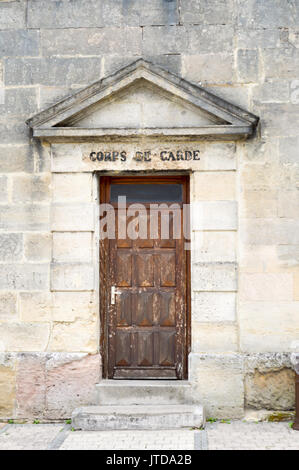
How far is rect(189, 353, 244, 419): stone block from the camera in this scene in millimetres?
5402

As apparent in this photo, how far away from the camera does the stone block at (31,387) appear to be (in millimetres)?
5523

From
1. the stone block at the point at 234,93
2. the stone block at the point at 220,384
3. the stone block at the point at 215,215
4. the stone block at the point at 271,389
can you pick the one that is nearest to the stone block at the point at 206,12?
the stone block at the point at 234,93

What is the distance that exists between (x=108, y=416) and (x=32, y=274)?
1.76 m

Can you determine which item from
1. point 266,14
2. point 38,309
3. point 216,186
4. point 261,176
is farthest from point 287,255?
point 38,309

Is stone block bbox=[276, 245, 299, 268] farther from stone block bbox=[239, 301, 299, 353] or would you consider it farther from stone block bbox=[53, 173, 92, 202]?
stone block bbox=[53, 173, 92, 202]

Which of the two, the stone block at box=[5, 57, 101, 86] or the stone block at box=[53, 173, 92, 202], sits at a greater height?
the stone block at box=[5, 57, 101, 86]

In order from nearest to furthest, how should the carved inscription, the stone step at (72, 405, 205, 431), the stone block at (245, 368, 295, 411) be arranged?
the stone step at (72, 405, 205, 431) < the stone block at (245, 368, 295, 411) < the carved inscription

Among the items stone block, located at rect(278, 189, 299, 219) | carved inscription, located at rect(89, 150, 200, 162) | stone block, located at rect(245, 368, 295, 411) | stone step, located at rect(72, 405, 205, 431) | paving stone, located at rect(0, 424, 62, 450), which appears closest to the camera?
paving stone, located at rect(0, 424, 62, 450)

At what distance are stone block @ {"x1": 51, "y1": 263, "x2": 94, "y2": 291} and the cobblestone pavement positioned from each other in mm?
1499

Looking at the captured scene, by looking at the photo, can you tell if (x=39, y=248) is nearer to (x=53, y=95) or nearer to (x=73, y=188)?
(x=73, y=188)

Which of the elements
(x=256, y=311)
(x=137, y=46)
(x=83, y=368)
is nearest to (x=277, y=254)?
(x=256, y=311)

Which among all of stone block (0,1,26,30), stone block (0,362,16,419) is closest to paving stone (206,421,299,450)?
stone block (0,362,16,419)

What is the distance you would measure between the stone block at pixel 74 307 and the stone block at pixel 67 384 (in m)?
0.41
